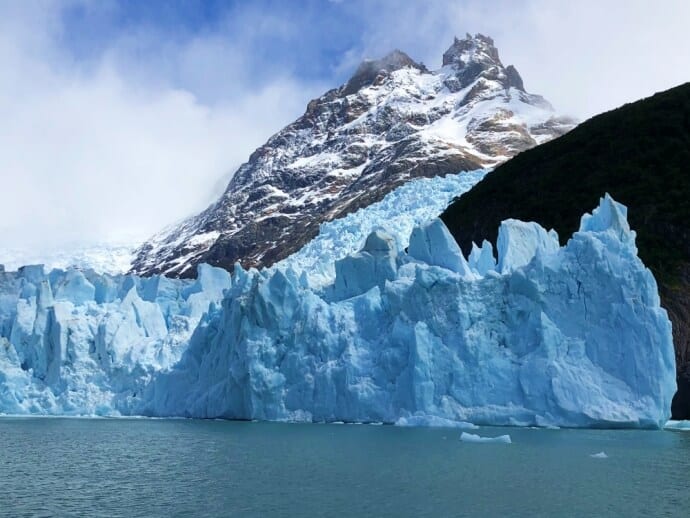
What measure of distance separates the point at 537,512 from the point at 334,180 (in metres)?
117

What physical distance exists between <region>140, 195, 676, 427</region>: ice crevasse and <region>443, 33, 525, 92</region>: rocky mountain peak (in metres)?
126

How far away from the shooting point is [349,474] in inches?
654

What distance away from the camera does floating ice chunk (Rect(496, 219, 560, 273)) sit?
3020 cm

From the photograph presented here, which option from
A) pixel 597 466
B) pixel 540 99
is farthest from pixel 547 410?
pixel 540 99

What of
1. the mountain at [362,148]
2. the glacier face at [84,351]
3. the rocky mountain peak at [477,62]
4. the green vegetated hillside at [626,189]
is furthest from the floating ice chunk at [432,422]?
the rocky mountain peak at [477,62]

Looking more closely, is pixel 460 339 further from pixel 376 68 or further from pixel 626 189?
pixel 376 68

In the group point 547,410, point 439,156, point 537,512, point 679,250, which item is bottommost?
point 537,512

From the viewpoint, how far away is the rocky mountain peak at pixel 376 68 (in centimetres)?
16762

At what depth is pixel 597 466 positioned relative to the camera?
17.2m

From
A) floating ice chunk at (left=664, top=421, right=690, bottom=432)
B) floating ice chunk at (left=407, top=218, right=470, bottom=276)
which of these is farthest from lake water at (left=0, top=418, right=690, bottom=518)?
floating ice chunk at (left=407, top=218, right=470, bottom=276)

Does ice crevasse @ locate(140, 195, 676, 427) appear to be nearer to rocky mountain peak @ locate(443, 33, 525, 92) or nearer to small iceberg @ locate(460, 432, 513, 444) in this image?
small iceberg @ locate(460, 432, 513, 444)

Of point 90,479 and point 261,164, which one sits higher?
point 261,164

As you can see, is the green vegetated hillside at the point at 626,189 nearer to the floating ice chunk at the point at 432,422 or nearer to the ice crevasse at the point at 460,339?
the ice crevasse at the point at 460,339

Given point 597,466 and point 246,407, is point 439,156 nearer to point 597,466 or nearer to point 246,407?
point 246,407
